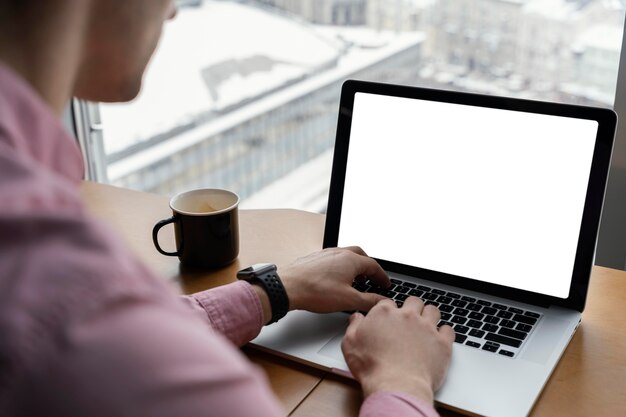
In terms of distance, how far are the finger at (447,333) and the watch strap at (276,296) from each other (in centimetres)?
19

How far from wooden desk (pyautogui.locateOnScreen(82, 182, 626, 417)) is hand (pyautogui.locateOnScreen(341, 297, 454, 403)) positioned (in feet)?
0.13

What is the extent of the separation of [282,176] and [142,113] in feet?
2.37

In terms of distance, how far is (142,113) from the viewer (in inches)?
88.9

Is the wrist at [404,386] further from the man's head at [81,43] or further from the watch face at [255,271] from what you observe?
the man's head at [81,43]

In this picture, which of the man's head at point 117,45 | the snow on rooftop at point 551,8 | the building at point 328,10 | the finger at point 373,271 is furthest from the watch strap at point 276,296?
the building at point 328,10

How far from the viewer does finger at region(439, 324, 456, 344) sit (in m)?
0.83

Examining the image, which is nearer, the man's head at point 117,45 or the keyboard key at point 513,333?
the man's head at point 117,45

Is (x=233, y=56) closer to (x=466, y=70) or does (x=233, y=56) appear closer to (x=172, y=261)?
(x=466, y=70)

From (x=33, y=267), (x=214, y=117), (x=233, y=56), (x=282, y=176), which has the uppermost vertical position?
(x=33, y=267)

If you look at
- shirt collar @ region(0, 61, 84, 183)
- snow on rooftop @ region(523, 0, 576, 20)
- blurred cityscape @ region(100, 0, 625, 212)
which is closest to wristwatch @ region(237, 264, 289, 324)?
shirt collar @ region(0, 61, 84, 183)

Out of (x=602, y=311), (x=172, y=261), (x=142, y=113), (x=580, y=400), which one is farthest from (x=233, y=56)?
(x=580, y=400)

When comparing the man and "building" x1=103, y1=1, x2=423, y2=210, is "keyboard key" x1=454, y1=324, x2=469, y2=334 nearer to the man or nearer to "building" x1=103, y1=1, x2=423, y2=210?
the man

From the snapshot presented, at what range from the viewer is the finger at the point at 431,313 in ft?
2.81

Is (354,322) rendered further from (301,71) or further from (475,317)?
(301,71)
